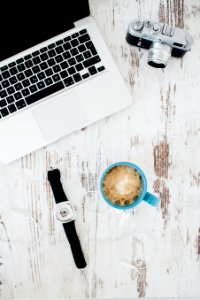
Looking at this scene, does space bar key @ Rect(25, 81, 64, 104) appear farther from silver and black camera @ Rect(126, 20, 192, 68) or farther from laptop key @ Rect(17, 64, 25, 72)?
silver and black camera @ Rect(126, 20, 192, 68)

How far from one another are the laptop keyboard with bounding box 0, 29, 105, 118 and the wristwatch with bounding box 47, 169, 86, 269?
172 mm

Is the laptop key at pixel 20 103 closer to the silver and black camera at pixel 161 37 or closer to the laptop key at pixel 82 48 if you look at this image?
the laptop key at pixel 82 48

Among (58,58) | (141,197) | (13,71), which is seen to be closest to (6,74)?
(13,71)

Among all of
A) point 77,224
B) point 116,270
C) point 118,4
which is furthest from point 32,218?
point 118,4

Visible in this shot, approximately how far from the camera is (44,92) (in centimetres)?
88

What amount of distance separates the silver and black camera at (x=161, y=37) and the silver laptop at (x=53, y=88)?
0.26 feet

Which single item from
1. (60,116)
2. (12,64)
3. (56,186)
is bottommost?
(56,186)

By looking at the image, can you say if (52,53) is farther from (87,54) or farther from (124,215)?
(124,215)

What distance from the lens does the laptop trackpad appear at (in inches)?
34.8

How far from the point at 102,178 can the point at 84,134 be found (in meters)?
0.12

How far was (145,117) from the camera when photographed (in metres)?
0.90

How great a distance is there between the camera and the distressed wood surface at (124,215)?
889 millimetres

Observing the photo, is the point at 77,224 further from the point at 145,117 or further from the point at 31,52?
the point at 31,52

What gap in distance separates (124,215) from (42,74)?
0.35 meters
